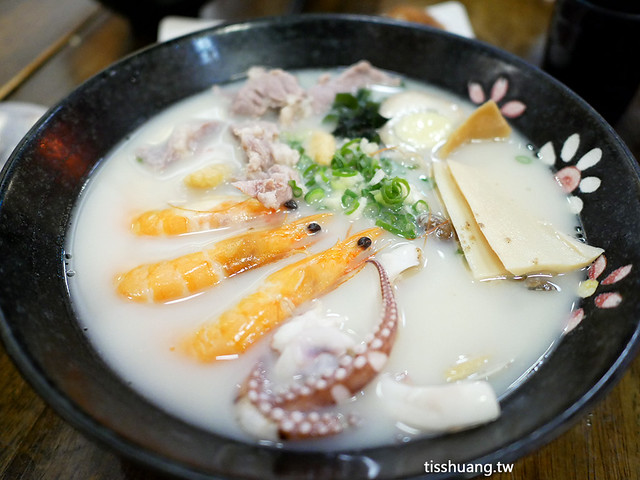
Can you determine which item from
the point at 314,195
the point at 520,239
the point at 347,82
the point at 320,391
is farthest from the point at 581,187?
the point at 320,391

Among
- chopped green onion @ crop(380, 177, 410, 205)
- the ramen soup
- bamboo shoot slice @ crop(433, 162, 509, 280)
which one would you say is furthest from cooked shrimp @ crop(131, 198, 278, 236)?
bamboo shoot slice @ crop(433, 162, 509, 280)

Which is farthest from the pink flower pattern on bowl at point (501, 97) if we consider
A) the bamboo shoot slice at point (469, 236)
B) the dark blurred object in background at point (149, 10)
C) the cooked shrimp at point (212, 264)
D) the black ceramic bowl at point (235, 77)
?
the dark blurred object in background at point (149, 10)

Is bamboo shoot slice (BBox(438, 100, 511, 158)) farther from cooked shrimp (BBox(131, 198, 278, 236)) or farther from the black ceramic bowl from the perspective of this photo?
cooked shrimp (BBox(131, 198, 278, 236))

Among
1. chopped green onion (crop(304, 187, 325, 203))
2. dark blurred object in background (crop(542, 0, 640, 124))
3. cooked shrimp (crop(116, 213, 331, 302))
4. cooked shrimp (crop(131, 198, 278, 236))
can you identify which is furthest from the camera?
dark blurred object in background (crop(542, 0, 640, 124))

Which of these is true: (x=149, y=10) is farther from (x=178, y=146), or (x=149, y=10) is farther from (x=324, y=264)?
(x=324, y=264)

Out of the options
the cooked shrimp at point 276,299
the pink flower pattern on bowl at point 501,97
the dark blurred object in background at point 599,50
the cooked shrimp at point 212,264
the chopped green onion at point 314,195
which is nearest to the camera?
the cooked shrimp at point 276,299

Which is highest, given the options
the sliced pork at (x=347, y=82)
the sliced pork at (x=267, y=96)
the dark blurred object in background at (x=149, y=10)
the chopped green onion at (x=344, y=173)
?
the dark blurred object in background at (x=149, y=10)

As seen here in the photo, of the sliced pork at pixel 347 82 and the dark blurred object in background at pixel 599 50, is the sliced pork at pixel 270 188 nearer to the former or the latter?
the sliced pork at pixel 347 82
